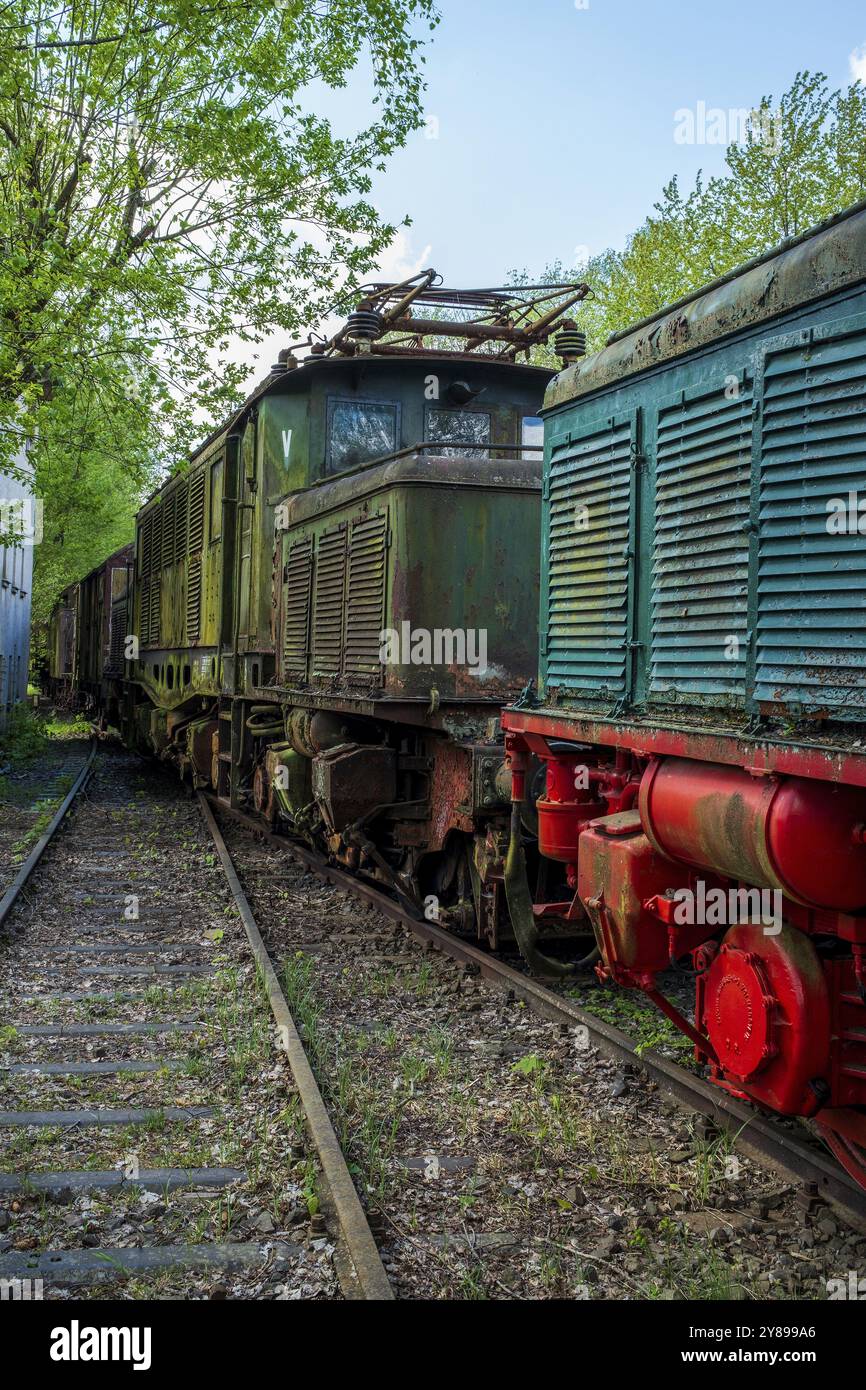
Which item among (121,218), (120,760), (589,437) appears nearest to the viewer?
(589,437)

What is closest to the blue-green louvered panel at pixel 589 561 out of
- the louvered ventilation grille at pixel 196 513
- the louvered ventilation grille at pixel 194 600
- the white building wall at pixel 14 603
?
the louvered ventilation grille at pixel 194 600

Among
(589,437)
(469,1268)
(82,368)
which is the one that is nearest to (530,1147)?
(469,1268)

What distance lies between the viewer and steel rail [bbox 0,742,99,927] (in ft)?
25.8

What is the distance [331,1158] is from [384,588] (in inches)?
148

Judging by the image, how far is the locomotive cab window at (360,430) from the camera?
337 inches

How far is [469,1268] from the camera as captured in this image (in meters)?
3.27

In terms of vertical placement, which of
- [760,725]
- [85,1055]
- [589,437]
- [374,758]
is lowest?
[85,1055]

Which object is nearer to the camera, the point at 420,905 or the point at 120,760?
the point at 420,905

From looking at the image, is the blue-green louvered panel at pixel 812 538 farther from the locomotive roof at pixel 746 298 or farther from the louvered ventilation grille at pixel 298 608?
the louvered ventilation grille at pixel 298 608

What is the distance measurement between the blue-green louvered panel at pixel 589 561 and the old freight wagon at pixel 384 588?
4.33 feet

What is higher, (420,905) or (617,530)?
(617,530)

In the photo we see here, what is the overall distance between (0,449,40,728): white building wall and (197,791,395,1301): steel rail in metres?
15.7

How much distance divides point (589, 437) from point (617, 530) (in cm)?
55

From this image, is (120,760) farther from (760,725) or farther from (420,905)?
(760,725)
